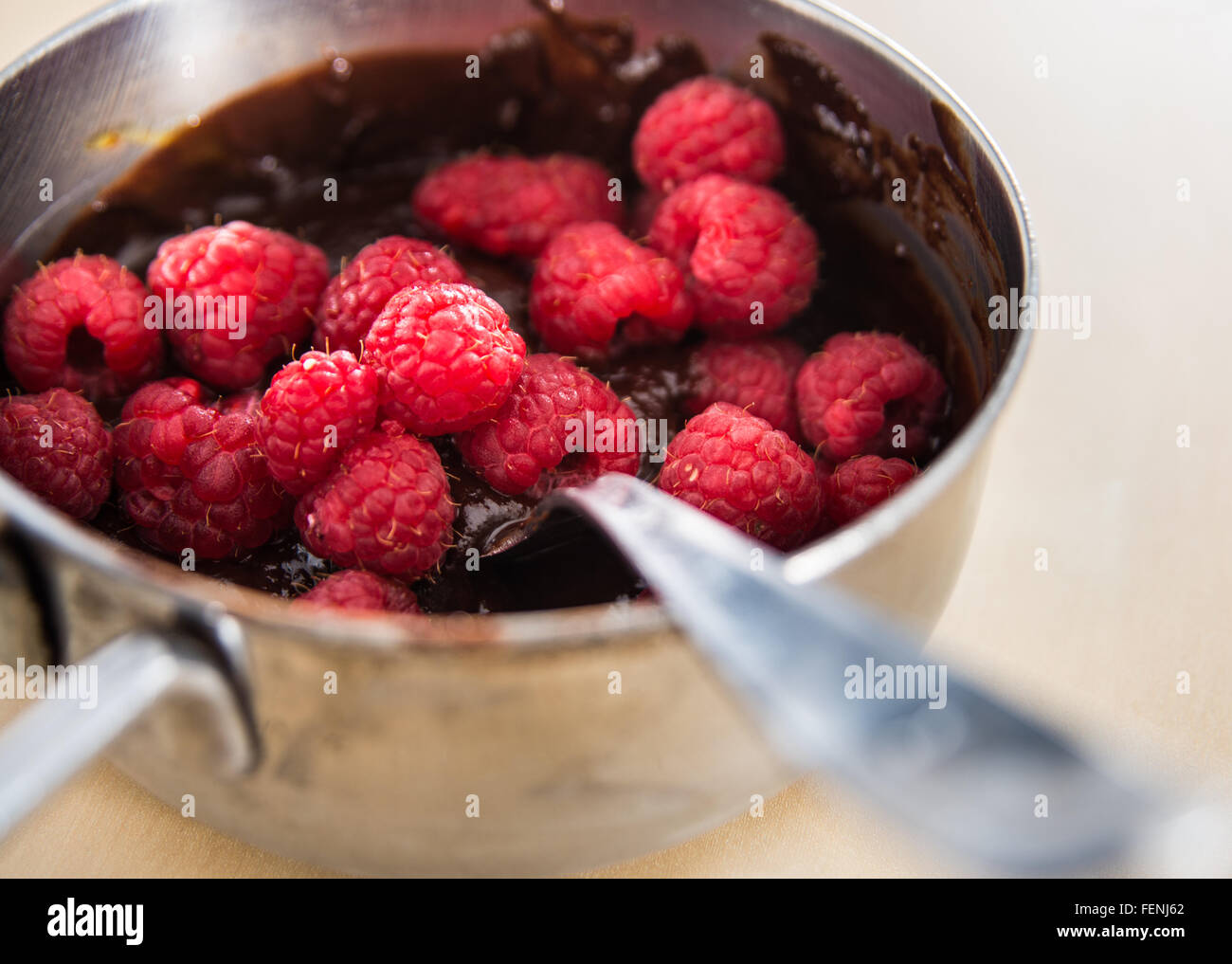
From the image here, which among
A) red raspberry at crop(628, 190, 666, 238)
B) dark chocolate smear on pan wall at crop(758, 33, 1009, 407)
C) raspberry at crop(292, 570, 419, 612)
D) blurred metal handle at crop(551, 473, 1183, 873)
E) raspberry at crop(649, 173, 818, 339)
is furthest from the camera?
red raspberry at crop(628, 190, 666, 238)

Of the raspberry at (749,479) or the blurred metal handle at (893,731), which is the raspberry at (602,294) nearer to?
the raspberry at (749,479)

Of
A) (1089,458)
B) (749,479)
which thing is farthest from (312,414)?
(1089,458)

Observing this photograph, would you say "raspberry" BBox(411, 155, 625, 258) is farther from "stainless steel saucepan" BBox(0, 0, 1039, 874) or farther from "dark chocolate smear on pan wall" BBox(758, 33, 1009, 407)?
"stainless steel saucepan" BBox(0, 0, 1039, 874)

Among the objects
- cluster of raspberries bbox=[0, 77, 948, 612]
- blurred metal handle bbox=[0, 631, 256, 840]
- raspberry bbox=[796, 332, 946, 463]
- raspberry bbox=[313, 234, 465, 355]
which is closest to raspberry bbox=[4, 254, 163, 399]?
cluster of raspberries bbox=[0, 77, 948, 612]

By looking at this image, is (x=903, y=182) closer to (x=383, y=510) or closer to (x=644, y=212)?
(x=644, y=212)

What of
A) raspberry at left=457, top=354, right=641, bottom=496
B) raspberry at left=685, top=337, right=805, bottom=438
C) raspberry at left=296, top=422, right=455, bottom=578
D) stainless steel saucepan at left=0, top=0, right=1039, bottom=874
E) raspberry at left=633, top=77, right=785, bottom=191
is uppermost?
raspberry at left=633, top=77, right=785, bottom=191

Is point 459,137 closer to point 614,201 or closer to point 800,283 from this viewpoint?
point 614,201
